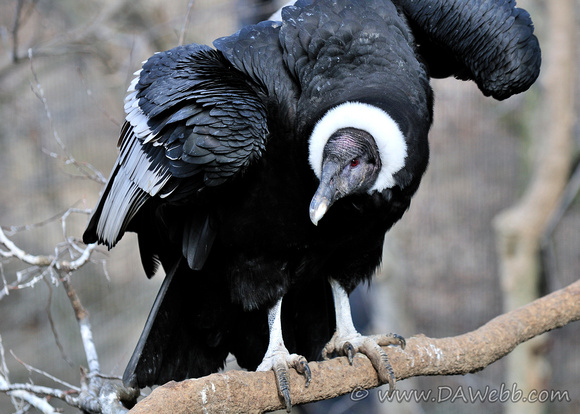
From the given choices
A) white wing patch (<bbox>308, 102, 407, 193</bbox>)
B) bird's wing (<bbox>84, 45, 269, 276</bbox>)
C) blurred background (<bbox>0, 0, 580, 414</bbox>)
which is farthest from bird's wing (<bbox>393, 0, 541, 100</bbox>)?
blurred background (<bbox>0, 0, 580, 414</bbox>)

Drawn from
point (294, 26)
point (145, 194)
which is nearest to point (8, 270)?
point (145, 194)

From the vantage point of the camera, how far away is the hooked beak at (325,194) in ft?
9.11

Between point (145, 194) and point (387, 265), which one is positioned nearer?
point (145, 194)

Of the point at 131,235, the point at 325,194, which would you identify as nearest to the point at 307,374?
the point at 325,194

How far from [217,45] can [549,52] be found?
152 inches

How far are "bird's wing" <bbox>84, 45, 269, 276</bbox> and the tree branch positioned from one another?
2.35ft

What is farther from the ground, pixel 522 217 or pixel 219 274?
pixel 522 217

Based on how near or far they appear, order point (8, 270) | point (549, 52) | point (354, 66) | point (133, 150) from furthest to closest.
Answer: point (8, 270) < point (549, 52) < point (133, 150) < point (354, 66)

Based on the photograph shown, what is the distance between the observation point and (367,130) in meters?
2.96

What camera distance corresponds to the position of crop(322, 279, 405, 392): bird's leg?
3154mm

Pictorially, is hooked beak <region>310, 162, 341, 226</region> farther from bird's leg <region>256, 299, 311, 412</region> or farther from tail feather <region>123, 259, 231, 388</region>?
tail feather <region>123, 259, 231, 388</region>

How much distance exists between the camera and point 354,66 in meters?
3.18

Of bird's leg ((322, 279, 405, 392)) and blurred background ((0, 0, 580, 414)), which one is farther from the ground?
blurred background ((0, 0, 580, 414))

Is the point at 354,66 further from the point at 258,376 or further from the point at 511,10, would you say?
the point at 258,376
